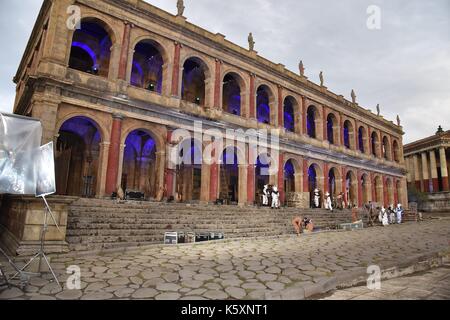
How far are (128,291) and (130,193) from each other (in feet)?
29.9

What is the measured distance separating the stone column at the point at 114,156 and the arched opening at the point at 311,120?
55.7 ft

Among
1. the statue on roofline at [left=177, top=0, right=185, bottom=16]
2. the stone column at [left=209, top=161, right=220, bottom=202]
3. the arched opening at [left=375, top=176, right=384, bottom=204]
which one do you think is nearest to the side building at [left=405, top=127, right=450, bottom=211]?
the arched opening at [left=375, top=176, right=384, bottom=204]

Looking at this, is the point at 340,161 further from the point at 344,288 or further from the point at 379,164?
the point at 344,288

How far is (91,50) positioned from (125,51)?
9.70ft

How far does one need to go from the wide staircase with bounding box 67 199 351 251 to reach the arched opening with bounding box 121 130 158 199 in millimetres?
6544

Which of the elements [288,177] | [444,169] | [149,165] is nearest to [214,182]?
[149,165]

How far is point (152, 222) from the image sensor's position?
8984 millimetres

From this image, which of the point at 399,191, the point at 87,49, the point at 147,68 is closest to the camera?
the point at 87,49

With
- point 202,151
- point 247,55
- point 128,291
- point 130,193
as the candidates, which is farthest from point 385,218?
point 128,291

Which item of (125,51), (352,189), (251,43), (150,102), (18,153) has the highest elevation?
(251,43)

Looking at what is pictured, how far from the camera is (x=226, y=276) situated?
4266 mm

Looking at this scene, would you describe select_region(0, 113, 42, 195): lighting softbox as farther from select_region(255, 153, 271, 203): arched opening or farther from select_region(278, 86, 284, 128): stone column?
select_region(255, 153, 271, 203): arched opening

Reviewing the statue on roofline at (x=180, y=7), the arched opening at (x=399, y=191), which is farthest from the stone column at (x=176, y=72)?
the arched opening at (x=399, y=191)

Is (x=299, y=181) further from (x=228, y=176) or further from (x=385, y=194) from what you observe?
(x=385, y=194)
